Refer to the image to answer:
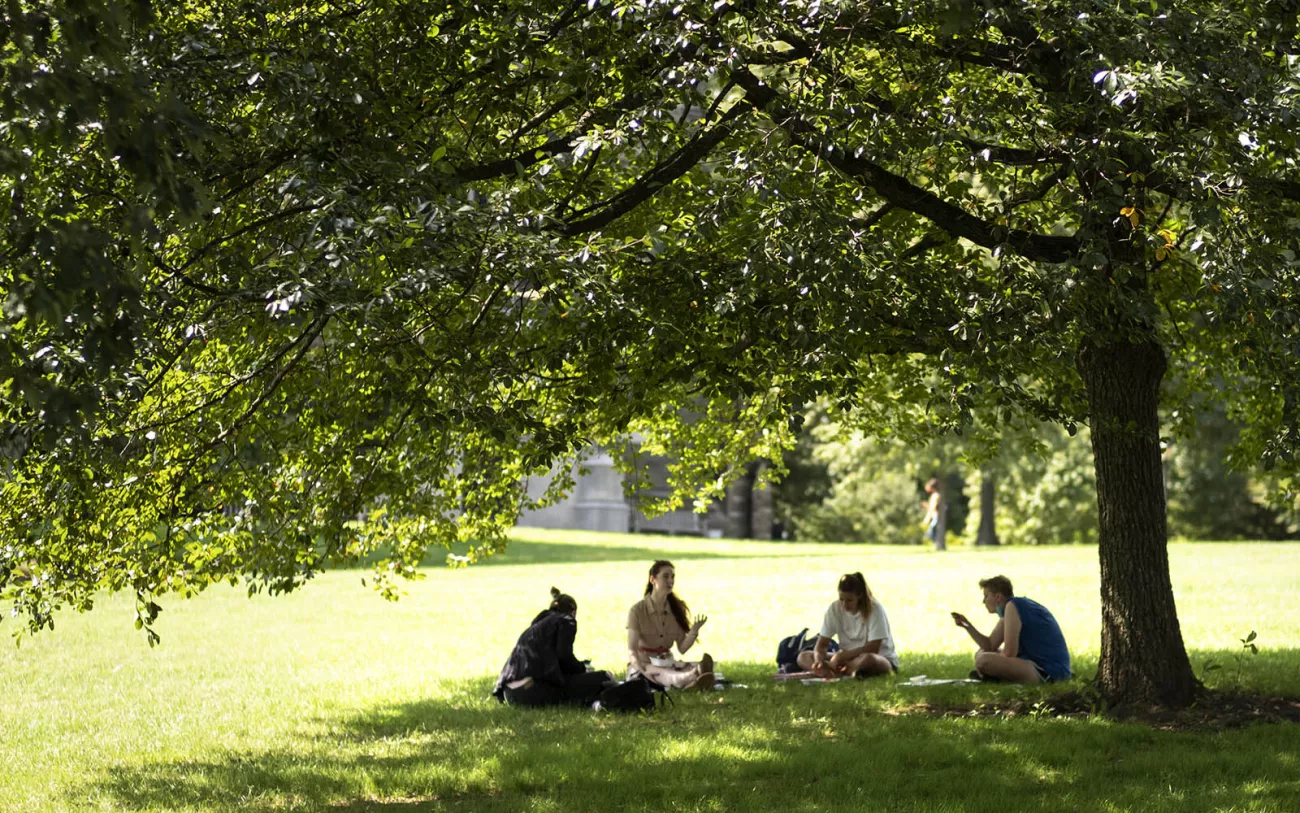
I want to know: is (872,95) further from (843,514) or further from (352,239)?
(843,514)

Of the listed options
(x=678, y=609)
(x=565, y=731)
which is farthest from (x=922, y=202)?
(x=678, y=609)

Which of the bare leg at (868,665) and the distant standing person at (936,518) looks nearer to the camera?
the bare leg at (868,665)

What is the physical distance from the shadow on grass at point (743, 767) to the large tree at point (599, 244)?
130cm

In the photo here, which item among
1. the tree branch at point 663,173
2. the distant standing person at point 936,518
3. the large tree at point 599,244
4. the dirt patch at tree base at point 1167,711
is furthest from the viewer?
the distant standing person at point 936,518

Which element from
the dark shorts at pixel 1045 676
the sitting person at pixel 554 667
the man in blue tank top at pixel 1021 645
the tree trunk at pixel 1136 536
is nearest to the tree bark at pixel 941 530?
the man in blue tank top at pixel 1021 645

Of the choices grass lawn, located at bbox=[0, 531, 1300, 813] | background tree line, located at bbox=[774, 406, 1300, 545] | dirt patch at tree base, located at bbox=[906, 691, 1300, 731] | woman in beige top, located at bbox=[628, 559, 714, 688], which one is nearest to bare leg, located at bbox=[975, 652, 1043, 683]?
grass lawn, located at bbox=[0, 531, 1300, 813]

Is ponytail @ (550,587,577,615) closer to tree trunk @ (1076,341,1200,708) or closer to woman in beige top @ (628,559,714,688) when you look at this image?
woman in beige top @ (628,559,714,688)

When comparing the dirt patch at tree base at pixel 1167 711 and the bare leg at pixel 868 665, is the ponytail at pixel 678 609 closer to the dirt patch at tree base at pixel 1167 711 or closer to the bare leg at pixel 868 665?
the bare leg at pixel 868 665

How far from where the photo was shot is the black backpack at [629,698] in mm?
11320

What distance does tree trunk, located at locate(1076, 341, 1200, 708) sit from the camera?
32.4 feet

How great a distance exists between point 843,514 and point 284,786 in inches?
1597

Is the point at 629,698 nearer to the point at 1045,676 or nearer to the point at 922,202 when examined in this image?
the point at 1045,676

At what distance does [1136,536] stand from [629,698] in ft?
13.4

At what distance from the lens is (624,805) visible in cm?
787
